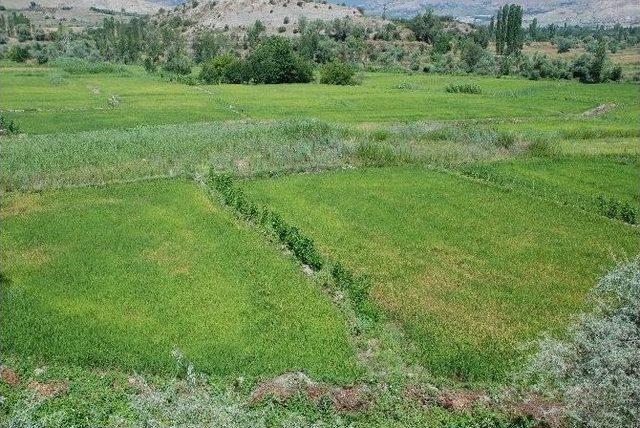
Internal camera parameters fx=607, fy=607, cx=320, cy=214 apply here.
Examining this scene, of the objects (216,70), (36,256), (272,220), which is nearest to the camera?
(36,256)

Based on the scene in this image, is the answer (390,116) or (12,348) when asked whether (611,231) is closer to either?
(12,348)

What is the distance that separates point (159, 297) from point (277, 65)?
228 ft

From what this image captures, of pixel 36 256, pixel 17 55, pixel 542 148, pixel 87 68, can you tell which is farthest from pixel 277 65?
pixel 36 256

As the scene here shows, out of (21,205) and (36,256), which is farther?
(21,205)

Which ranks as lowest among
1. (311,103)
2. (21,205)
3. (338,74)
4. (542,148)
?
(21,205)

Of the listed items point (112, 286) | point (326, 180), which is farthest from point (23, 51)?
point (112, 286)

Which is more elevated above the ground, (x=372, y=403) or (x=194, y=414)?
(x=194, y=414)

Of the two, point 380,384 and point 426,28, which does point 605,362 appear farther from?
point 426,28

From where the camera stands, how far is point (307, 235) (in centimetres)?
2308

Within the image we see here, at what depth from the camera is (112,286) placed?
59.8 ft

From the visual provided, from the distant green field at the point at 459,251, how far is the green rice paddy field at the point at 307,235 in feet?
0.26

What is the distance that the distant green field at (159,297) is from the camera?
1442 cm

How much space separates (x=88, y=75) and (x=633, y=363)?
Result: 298ft

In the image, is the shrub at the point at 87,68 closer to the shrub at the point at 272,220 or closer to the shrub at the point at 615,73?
the shrub at the point at 272,220
